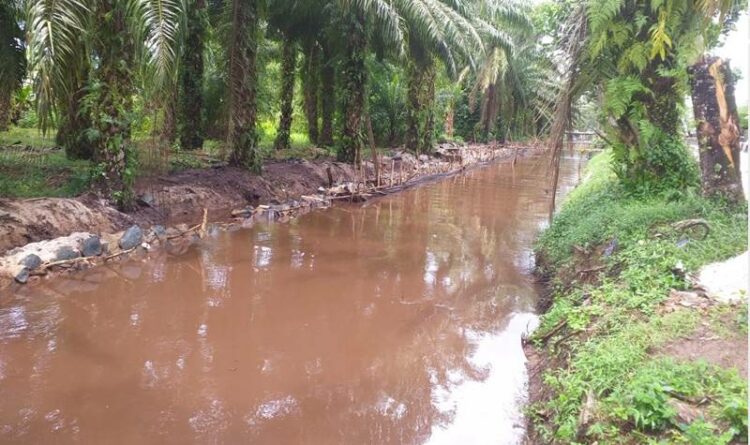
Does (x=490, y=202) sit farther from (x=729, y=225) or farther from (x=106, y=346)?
(x=106, y=346)

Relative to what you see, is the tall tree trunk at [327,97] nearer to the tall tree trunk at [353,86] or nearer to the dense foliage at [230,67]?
the dense foliage at [230,67]

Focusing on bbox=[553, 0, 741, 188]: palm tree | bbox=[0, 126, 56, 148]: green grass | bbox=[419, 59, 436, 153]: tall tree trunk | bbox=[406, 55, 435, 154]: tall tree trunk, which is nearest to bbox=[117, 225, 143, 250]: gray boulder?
bbox=[0, 126, 56, 148]: green grass

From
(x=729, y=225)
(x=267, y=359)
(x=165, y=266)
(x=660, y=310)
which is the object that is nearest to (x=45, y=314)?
(x=165, y=266)

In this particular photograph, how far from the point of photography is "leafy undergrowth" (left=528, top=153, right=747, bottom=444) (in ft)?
10.1

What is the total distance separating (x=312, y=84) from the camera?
2005 centimetres

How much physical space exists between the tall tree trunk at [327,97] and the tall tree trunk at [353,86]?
336 cm

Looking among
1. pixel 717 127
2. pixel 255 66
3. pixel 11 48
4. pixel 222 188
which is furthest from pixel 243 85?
pixel 717 127

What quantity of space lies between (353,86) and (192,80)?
426 centimetres

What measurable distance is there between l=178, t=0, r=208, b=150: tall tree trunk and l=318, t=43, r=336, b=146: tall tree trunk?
5.35m

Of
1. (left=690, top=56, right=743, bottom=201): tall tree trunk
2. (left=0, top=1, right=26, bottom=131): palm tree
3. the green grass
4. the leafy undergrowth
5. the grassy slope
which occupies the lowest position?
the leafy undergrowth

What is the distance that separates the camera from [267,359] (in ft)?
16.8

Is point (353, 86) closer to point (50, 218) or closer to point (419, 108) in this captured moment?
point (419, 108)

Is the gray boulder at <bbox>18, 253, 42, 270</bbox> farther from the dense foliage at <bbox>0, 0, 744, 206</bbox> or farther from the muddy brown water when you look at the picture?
the dense foliage at <bbox>0, 0, 744, 206</bbox>

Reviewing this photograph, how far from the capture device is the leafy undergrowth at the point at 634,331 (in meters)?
3.07
